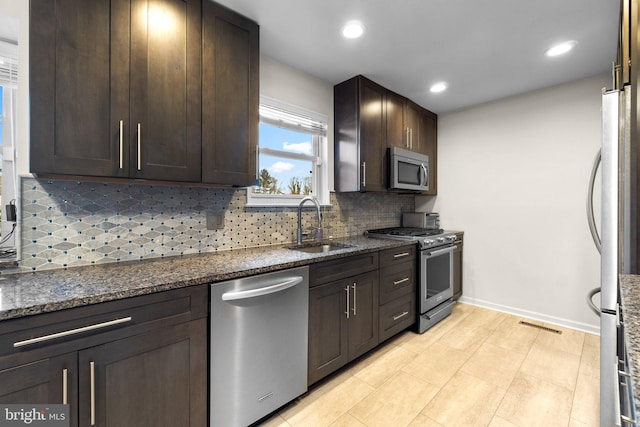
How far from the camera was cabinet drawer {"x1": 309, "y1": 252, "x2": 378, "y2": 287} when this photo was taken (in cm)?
183

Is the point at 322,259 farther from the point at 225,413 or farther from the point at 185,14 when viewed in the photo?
the point at 185,14

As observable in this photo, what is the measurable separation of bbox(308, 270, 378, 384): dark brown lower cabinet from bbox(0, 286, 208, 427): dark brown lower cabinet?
0.72 m

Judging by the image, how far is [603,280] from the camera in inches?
54.9

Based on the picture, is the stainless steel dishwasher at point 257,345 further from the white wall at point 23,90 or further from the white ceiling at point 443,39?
the white ceiling at point 443,39

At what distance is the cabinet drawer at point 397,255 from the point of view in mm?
2381

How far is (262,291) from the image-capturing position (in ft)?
4.90

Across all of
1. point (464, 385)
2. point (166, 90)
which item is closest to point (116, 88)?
point (166, 90)

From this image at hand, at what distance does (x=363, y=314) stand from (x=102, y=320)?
1681 mm

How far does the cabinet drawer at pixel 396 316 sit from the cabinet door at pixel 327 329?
491mm

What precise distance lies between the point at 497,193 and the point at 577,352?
67.4 inches

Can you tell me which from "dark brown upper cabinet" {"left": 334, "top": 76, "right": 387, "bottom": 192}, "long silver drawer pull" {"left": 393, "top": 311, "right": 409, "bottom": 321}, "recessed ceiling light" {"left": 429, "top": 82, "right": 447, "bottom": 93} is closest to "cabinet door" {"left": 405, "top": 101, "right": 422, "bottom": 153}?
"recessed ceiling light" {"left": 429, "top": 82, "right": 447, "bottom": 93}

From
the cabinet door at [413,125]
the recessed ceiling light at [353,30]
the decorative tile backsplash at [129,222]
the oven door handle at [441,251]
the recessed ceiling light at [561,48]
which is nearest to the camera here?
the decorative tile backsplash at [129,222]

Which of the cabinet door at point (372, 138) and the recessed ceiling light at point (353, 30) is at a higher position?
the recessed ceiling light at point (353, 30)

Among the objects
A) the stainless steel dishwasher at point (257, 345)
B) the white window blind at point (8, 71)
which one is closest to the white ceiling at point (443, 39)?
the white window blind at point (8, 71)
